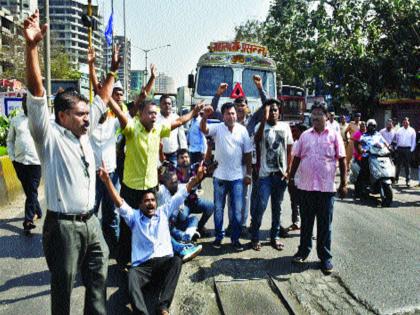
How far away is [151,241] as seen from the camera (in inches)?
155

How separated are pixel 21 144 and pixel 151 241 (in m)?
2.95

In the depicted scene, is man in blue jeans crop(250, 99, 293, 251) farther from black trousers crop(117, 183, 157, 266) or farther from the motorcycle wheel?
the motorcycle wheel

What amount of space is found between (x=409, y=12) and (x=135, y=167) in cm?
1594

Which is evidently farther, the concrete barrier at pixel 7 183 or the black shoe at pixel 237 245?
the concrete barrier at pixel 7 183

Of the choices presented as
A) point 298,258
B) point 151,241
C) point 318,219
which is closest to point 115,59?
point 151,241

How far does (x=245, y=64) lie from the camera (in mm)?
11789

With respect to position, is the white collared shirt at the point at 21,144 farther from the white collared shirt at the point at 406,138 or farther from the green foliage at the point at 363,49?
the green foliage at the point at 363,49

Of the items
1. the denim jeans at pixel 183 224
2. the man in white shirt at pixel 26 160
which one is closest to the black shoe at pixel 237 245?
the denim jeans at pixel 183 224

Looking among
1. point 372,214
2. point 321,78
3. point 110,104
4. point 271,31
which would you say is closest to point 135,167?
point 110,104

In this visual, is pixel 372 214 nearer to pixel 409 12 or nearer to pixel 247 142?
pixel 247 142

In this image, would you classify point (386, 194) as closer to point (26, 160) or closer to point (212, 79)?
point (212, 79)

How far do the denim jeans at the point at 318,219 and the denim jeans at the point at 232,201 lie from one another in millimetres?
776

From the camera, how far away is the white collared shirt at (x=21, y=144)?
582 centimetres

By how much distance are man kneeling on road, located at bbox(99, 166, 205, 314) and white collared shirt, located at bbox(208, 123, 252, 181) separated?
1.20 meters
